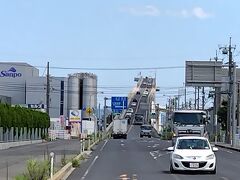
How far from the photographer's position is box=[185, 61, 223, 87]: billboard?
56219 mm

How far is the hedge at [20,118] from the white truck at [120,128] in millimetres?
15285

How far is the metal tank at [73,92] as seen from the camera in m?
121

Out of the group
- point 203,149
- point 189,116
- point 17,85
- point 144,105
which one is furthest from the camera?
point 144,105

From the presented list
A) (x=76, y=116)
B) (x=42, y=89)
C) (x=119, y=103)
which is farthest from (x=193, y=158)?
(x=42, y=89)

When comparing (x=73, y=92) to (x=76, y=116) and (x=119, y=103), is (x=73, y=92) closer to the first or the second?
(x=76, y=116)

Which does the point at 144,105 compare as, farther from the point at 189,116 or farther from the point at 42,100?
the point at 189,116

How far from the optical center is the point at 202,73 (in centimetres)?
5681

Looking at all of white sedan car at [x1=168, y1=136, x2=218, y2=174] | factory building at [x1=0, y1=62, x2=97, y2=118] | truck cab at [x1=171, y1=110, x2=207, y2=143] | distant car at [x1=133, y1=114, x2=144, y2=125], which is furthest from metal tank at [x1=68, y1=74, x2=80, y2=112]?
white sedan car at [x1=168, y1=136, x2=218, y2=174]

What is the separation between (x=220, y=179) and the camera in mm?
22312

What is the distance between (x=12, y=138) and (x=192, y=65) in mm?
18120

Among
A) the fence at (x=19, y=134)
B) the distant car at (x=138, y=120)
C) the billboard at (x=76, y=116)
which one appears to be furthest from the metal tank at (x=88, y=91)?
the fence at (x=19, y=134)

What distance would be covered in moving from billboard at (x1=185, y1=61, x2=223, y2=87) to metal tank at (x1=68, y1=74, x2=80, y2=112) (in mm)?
65488

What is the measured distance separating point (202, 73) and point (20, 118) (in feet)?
61.4

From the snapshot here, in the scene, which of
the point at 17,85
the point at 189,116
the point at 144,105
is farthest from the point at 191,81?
the point at 144,105
